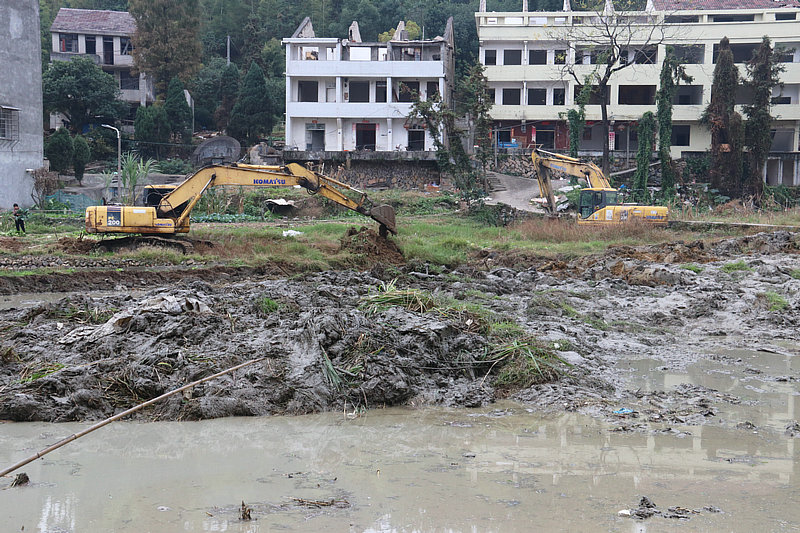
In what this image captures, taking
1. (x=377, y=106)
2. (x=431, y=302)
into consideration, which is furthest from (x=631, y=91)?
(x=431, y=302)

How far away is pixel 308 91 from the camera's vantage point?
4769 cm

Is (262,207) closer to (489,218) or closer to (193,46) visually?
(489,218)

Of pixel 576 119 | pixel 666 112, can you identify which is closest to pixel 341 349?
pixel 576 119

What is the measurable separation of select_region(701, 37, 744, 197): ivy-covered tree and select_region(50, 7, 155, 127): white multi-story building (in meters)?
38.2

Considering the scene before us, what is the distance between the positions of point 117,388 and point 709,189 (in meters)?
41.1

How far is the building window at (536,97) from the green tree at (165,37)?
23239mm

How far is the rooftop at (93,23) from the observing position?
55250 millimetres

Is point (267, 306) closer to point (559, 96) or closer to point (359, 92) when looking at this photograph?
point (359, 92)

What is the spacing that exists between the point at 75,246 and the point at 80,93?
96.3 ft

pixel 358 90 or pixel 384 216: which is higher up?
pixel 358 90

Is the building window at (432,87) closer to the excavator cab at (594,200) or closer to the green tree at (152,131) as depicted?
the green tree at (152,131)

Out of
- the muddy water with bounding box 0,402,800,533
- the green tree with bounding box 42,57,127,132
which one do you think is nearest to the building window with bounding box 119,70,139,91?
the green tree with bounding box 42,57,127,132

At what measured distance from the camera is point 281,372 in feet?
29.2

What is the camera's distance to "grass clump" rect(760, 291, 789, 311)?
47.7ft
